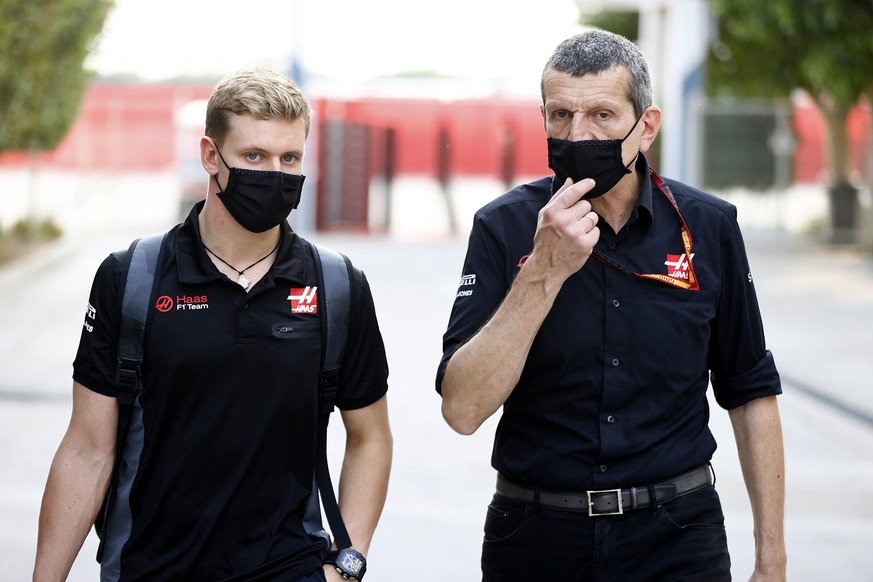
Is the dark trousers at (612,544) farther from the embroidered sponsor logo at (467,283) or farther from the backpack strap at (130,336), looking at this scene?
the backpack strap at (130,336)

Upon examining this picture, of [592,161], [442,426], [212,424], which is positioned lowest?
[442,426]

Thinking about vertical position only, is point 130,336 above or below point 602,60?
below

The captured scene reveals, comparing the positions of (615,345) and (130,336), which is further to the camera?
(615,345)

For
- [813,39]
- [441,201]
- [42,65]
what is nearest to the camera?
[42,65]

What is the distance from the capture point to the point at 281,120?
9.90ft

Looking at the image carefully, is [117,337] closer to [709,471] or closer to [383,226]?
[709,471]

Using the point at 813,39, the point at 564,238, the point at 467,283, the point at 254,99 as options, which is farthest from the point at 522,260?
the point at 813,39

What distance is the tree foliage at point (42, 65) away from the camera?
52.8ft

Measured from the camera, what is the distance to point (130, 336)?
293 cm

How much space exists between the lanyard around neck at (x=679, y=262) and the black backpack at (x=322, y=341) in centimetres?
61

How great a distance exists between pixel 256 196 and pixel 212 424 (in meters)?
0.52

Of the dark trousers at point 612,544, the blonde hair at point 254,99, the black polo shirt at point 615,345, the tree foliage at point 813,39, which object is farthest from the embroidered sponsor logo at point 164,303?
the tree foliage at point 813,39

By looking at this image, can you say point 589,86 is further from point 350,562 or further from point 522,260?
point 350,562

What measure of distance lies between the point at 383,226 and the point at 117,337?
77.3ft
